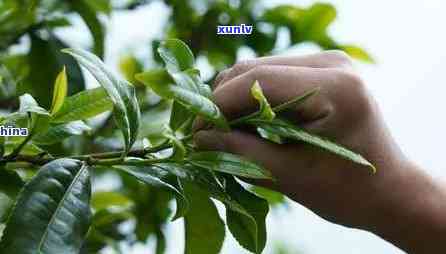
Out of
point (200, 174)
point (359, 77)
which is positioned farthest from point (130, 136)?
point (359, 77)

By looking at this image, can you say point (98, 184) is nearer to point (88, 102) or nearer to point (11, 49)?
point (11, 49)

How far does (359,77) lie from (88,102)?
0.18 meters

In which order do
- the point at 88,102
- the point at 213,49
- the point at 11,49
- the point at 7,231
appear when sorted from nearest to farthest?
1. the point at 7,231
2. the point at 88,102
3. the point at 11,49
4. the point at 213,49

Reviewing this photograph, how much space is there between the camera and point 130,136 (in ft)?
1.74

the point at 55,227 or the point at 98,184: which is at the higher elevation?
the point at 55,227

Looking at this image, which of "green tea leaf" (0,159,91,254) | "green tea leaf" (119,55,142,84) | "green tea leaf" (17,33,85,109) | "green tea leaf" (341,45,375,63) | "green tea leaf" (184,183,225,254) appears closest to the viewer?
"green tea leaf" (0,159,91,254)

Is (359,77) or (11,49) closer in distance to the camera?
(359,77)

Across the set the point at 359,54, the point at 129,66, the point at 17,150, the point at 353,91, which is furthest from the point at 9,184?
the point at 129,66

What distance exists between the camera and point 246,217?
1.81 ft

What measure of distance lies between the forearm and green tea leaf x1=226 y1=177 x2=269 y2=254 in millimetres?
93

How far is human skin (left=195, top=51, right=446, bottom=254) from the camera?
54cm

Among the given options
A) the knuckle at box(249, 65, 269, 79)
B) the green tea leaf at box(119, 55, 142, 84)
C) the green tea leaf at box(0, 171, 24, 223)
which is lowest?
the green tea leaf at box(119, 55, 142, 84)

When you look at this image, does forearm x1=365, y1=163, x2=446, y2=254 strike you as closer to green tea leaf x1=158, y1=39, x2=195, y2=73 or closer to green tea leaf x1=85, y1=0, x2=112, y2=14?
green tea leaf x1=158, y1=39, x2=195, y2=73

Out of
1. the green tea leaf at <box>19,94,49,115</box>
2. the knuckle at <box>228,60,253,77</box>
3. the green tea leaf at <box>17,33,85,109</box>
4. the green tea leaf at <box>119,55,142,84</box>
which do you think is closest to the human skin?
the knuckle at <box>228,60,253,77</box>
